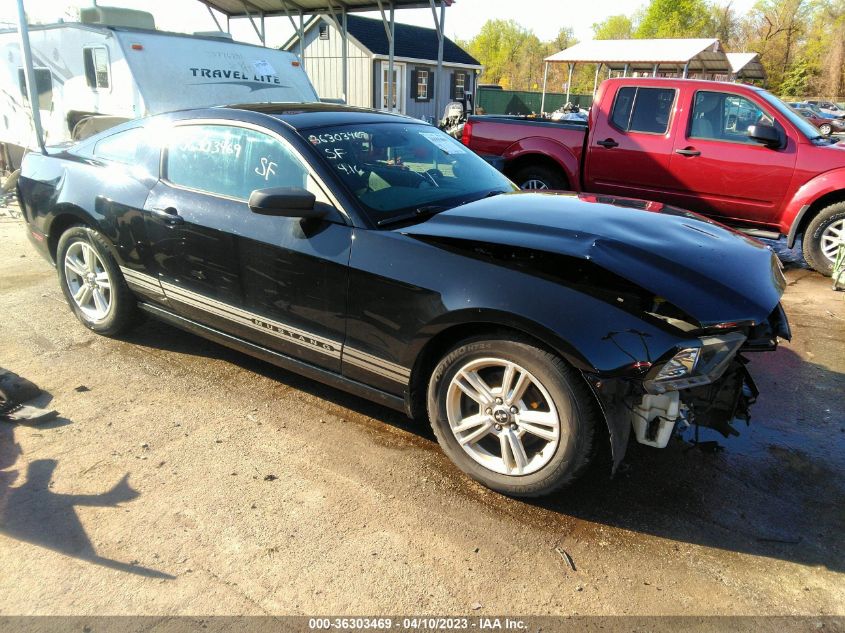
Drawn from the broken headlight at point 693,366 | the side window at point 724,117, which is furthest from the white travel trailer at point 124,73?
the broken headlight at point 693,366

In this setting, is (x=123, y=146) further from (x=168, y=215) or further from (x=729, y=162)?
(x=729, y=162)

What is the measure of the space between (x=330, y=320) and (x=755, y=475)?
7.32ft

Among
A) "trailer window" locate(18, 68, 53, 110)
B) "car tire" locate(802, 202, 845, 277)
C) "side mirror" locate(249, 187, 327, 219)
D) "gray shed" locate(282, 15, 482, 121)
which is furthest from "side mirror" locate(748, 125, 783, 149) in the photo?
"gray shed" locate(282, 15, 482, 121)

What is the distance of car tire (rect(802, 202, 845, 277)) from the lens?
6098 mm

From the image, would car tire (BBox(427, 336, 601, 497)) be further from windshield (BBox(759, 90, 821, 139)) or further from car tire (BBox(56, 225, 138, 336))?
windshield (BBox(759, 90, 821, 139))

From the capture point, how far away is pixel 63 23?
8.88 m

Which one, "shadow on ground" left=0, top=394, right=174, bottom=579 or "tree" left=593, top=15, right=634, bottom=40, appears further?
"tree" left=593, top=15, right=634, bottom=40

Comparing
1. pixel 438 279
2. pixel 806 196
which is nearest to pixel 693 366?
pixel 438 279

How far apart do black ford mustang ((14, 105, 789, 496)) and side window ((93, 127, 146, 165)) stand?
0.07 feet

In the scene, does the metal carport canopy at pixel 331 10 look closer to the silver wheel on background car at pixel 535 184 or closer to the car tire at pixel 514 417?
the silver wheel on background car at pixel 535 184

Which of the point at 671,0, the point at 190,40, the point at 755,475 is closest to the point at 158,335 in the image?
the point at 755,475

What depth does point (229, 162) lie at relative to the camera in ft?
11.5

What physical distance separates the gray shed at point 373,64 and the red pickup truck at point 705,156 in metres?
20.7

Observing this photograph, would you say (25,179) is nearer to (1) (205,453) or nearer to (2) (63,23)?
(1) (205,453)
